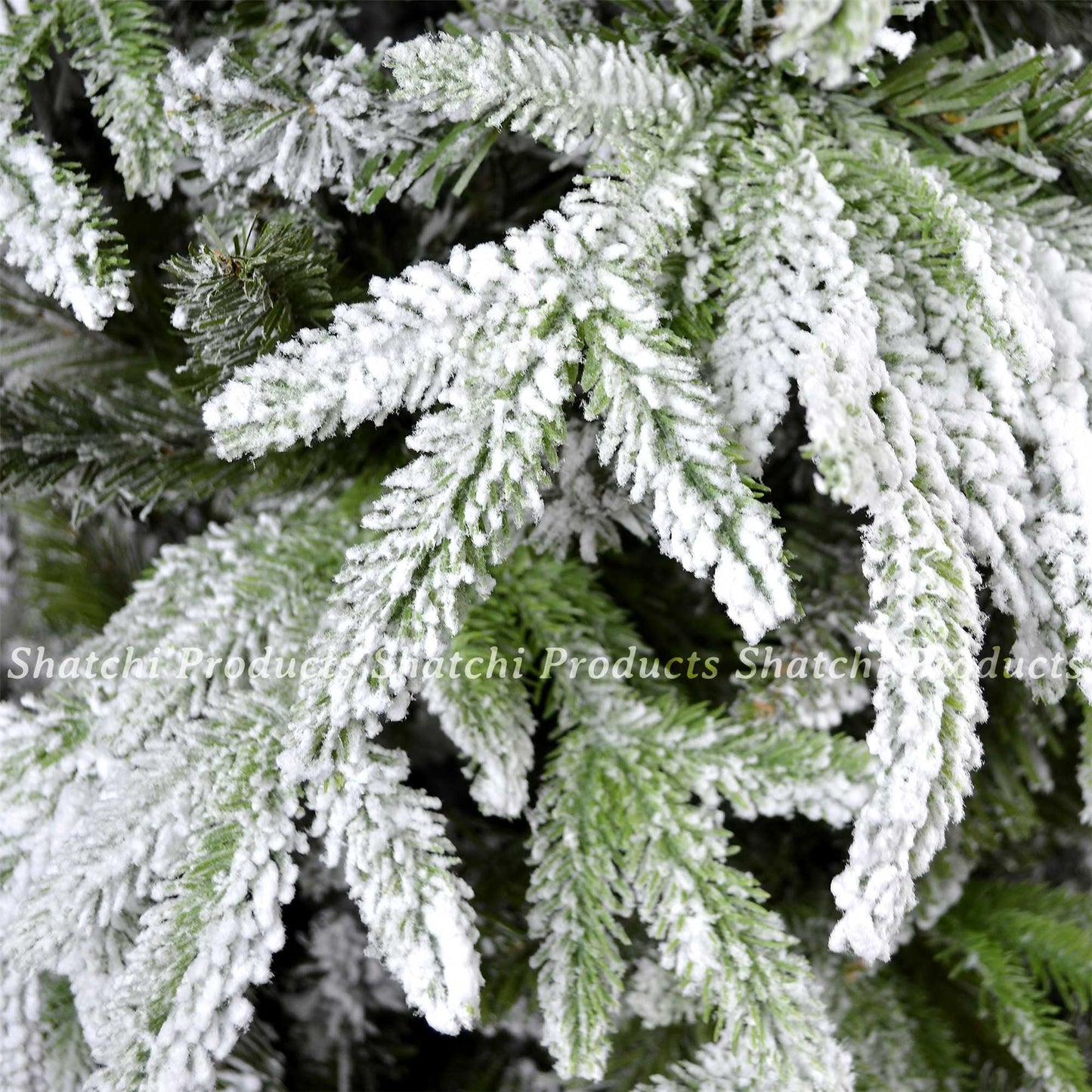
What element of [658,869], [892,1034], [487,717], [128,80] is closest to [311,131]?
[128,80]

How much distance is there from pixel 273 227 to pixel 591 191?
0.53 feet

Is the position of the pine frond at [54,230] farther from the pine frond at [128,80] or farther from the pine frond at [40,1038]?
the pine frond at [40,1038]

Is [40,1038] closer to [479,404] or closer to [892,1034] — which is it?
[479,404]

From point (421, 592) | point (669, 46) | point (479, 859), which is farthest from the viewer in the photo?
point (479, 859)

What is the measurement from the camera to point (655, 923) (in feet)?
1.64

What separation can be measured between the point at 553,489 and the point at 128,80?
0.31 m

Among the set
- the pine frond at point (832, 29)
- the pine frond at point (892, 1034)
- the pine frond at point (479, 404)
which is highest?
the pine frond at point (832, 29)

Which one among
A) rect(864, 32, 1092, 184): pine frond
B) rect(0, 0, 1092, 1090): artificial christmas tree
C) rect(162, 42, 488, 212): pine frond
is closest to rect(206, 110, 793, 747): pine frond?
rect(0, 0, 1092, 1090): artificial christmas tree

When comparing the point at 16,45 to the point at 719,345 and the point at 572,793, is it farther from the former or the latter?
the point at 572,793

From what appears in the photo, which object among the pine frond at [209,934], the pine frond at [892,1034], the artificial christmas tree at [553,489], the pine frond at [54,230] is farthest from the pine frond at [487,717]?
the pine frond at [892,1034]

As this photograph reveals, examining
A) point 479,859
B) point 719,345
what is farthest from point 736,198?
point 479,859

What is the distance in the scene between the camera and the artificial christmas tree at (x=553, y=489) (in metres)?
0.38

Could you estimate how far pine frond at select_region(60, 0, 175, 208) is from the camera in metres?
0.45

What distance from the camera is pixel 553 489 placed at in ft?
1.74
